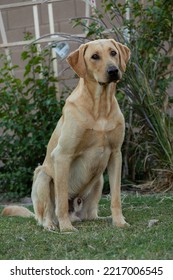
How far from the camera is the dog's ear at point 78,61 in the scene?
4.85 m

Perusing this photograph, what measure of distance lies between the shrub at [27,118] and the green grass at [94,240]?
200 cm

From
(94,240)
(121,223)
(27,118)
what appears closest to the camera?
(94,240)

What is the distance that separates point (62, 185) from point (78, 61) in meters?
0.92

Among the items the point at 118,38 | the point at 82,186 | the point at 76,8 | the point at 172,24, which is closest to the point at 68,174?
the point at 82,186

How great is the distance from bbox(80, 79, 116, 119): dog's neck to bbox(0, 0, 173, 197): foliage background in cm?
177

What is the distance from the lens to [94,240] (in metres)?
4.13

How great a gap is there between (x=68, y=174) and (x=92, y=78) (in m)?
0.73

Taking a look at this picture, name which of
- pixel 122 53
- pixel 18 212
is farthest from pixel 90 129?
pixel 18 212

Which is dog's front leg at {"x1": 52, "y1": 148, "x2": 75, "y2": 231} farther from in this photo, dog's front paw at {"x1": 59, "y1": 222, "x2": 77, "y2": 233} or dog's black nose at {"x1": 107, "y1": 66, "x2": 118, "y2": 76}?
dog's black nose at {"x1": 107, "y1": 66, "x2": 118, "y2": 76}

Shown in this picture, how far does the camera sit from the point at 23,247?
411cm

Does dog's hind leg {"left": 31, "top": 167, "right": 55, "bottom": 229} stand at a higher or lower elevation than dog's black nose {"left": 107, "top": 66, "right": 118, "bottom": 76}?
lower

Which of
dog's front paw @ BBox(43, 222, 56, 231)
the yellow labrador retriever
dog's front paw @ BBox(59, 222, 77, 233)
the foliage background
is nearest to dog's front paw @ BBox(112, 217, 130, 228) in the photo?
the yellow labrador retriever

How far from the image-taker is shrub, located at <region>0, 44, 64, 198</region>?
738 centimetres

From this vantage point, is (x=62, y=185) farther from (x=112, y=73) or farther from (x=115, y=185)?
(x=112, y=73)
